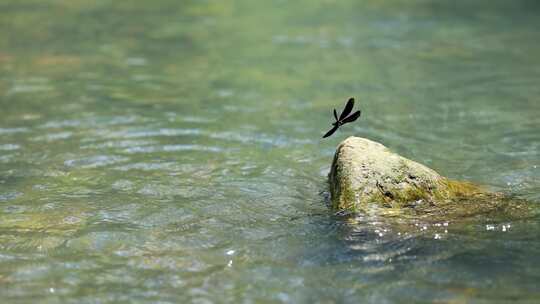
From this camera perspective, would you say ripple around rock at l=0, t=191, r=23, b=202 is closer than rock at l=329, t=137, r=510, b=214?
No

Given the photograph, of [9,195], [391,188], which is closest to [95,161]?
[9,195]

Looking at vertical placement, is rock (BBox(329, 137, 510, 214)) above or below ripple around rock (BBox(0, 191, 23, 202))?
above

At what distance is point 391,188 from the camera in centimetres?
562

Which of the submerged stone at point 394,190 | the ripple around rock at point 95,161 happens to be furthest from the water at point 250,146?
the submerged stone at point 394,190

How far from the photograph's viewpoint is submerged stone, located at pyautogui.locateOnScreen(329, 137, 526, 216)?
18.2 feet

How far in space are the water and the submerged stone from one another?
6.8 inches

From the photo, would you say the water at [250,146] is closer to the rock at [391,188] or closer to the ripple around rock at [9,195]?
the ripple around rock at [9,195]

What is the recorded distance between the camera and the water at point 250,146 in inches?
185

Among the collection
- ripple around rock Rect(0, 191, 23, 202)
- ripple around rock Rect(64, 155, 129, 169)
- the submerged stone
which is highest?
the submerged stone

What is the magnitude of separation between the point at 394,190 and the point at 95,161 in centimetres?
323

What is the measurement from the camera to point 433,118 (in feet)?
29.0

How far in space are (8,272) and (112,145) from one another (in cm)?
325

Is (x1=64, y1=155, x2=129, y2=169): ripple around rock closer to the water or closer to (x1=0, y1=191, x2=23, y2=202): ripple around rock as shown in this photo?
the water

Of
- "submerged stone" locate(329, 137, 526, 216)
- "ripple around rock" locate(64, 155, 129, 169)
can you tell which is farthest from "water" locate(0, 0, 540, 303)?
"submerged stone" locate(329, 137, 526, 216)
